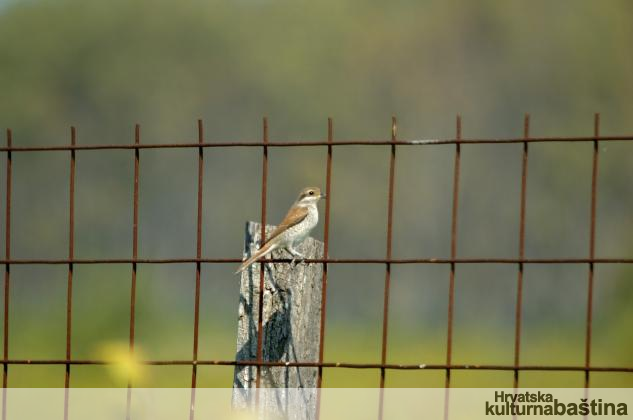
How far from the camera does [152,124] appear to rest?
105 feet

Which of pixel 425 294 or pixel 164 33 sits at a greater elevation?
pixel 164 33

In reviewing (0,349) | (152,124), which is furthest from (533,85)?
(0,349)

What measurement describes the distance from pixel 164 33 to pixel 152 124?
4246 mm

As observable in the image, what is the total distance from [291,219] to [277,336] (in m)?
1.61

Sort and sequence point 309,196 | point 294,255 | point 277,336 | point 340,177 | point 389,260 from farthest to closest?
point 340,177, point 309,196, point 294,255, point 277,336, point 389,260

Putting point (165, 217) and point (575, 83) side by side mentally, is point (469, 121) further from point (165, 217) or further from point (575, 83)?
point (165, 217)

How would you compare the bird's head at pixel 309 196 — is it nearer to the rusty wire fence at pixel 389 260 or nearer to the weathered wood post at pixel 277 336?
the weathered wood post at pixel 277 336

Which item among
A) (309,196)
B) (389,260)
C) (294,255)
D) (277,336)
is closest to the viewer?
(389,260)

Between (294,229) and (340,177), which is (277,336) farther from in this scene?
(340,177)

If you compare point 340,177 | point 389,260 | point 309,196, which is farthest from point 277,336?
point 340,177

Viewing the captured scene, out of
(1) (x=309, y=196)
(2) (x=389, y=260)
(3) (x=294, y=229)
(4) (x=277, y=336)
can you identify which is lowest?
(4) (x=277, y=336)

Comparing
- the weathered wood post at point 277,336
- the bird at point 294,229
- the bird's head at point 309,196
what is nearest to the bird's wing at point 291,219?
the bird at point 294,229

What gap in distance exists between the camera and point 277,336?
6242 mm

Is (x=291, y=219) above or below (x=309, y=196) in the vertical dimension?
below
